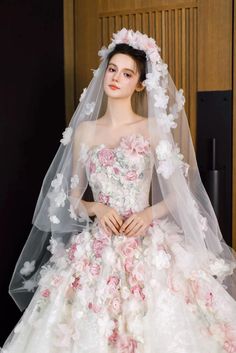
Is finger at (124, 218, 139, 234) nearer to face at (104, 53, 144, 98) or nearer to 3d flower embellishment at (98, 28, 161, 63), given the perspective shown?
face at (104, 53, 144, 98)

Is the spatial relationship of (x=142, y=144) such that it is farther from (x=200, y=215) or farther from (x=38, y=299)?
(x=38, y=299)

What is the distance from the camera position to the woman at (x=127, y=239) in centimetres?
136

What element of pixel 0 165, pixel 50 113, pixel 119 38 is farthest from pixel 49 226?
pixel 119 38

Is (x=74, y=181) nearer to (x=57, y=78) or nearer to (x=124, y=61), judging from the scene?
(x=124, y=61)

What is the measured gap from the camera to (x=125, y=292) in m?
1.39

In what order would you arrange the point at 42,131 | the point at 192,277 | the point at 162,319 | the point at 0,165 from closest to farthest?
the point at 162,319, the point at 192,277, the point at 0,165, the point at 42,131

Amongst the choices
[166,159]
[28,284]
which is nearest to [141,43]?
[166,159]

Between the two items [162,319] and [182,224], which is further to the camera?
[182,224]

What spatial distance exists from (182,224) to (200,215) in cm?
→ 7

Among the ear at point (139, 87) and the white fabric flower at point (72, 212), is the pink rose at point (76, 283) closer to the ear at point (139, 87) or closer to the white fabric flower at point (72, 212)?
the white fabric flower at point (72, 212)

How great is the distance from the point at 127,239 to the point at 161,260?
135 mm

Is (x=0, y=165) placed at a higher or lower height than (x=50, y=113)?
lower

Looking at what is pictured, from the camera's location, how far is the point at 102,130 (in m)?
1.65

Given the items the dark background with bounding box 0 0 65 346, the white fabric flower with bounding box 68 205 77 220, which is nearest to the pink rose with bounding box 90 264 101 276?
the white fabric flower with bounding box 68 205 77 220
